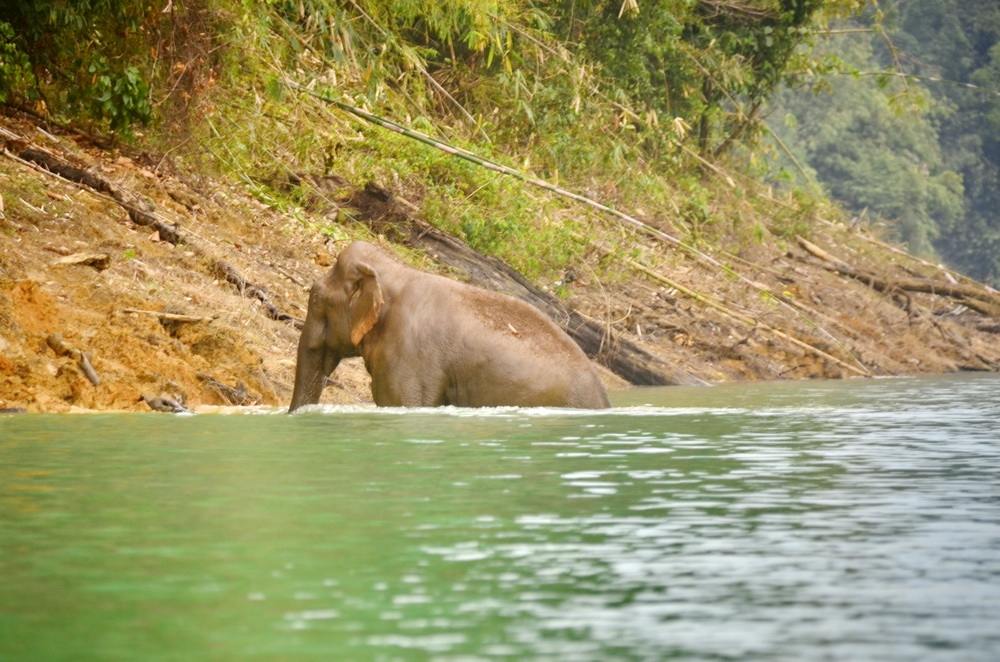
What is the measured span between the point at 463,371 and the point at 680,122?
49.7 feet

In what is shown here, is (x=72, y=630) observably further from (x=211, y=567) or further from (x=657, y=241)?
(x=657, y=241)

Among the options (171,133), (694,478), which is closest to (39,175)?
(171,133)

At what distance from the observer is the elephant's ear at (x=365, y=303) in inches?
500

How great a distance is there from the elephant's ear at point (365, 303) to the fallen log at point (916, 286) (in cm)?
1702

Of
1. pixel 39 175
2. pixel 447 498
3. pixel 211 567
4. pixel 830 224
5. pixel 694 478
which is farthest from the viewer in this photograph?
pixel 830 224

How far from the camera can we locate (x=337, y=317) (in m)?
13.0

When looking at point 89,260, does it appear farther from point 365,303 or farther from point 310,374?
point 365,303

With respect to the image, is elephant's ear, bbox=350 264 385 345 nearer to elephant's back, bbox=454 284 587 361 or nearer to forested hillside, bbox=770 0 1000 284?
elephant's back, bbox=454 284 587 361

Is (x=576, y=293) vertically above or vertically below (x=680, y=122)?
below

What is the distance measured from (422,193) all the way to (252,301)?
566cm

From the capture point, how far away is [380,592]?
17.6 ft

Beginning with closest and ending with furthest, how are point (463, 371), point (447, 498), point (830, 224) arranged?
point (447, 498)
point (463, 371)
point (830, 224)

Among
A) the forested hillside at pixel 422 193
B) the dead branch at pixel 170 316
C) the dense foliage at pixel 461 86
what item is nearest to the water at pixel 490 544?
the dead branch at pixel 170 316

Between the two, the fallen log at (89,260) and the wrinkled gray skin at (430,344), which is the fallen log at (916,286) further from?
the fallen log at (89,260)
